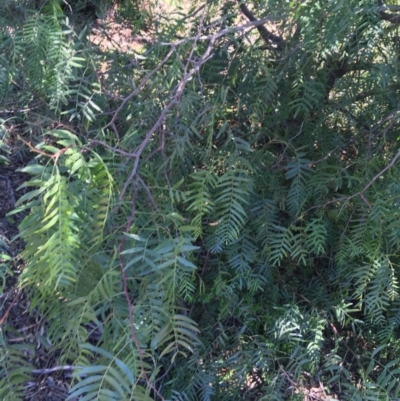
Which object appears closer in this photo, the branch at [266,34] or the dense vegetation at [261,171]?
the dense vegetation at [261,171]

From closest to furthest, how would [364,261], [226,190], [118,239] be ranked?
[118,239], [226,190], [364,261]

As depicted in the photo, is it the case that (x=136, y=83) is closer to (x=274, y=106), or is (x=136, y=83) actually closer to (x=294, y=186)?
(x=274, y=106)

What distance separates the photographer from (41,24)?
1341mm

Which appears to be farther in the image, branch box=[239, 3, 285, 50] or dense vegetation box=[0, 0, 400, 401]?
branch box=[239, 3, 285, 50]

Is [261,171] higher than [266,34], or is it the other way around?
[266,34]

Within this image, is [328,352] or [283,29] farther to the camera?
[328,352]

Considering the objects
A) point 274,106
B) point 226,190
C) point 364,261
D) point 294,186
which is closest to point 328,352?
point 364,261

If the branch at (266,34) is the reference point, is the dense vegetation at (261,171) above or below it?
below

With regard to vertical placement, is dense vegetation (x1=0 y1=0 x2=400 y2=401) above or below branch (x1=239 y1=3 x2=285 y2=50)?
below

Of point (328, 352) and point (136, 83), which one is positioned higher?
point (136, 83)

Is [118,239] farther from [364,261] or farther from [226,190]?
[364,261]

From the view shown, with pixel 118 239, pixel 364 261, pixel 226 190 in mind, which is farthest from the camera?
pixel 364 261

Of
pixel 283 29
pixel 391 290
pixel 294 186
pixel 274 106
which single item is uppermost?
pixel 283 29

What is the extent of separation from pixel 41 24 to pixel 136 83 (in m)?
0.31
